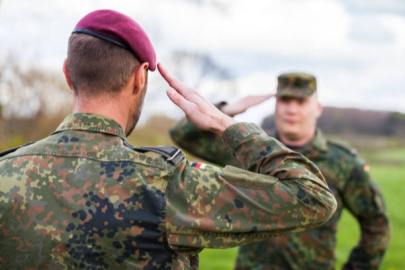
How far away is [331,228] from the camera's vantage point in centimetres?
389

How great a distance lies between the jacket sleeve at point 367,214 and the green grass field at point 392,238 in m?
3.98

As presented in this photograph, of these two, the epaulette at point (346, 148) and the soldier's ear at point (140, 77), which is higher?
the soldier's ear at point (140, 77)

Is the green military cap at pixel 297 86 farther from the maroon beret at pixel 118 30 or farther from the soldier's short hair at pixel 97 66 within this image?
the soldier's short hair at pixel 97 66

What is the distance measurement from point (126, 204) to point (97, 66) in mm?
550

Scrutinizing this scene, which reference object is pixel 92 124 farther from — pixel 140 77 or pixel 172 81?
pixel 172 81

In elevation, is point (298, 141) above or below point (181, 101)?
below

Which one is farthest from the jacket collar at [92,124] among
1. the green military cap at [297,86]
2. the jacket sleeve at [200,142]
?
the green military cap at [297,86]

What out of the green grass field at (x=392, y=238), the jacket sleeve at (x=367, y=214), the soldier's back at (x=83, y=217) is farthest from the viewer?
the green grass field at (x=392, y=238)

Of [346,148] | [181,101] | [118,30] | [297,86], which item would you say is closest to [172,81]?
[181,101]

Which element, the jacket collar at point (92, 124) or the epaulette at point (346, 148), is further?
the epaulette at point (346, 148)

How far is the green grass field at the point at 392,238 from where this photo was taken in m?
8.41

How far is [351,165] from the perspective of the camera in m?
4.02

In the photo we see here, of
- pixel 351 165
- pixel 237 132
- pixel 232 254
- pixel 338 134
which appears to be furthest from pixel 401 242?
pixel 338 134

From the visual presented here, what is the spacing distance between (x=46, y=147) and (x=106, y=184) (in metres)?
0.29
